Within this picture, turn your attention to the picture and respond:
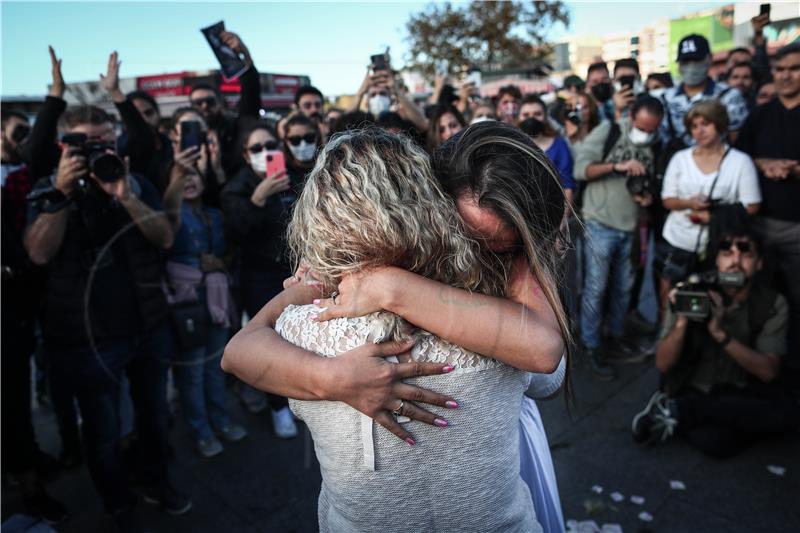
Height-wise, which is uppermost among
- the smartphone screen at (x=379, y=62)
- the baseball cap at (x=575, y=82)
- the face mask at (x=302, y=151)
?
the smartphone screen at (x=379, y=62)

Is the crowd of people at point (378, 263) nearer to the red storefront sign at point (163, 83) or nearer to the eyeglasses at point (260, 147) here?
the eyeglasses at point (260, 147)

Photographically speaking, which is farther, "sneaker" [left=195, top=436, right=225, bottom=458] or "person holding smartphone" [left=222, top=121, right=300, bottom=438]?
"sneaker" [left=195, top=436, right=225, bottom=458]

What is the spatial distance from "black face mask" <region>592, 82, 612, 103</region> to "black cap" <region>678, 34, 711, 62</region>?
2.76 ft

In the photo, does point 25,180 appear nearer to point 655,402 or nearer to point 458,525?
point 458,525

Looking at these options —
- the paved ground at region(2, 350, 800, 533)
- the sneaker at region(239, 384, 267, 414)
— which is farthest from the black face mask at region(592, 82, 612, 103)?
the sneaker at region(239, 384, 267, 414)

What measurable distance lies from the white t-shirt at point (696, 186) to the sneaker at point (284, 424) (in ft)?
9.16

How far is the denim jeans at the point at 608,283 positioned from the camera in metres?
4.18

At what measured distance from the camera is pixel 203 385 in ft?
11.7

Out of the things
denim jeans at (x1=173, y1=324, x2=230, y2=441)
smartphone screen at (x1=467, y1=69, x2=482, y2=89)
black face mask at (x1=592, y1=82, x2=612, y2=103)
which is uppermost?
smartphone screen at (x1=467, y1=69, x2=482, y2=89)

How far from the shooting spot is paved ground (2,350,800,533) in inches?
103

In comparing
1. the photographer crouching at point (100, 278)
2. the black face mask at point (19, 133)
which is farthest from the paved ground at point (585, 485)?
the black face mask at point (19, 133)

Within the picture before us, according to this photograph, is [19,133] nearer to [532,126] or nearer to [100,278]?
[100,278]

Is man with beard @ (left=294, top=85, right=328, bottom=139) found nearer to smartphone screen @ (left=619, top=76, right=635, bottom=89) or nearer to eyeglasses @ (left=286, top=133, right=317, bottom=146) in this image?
eyeglasses @ (left=286, top=133, right=317, bottom=146)

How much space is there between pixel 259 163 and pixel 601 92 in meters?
3.81
